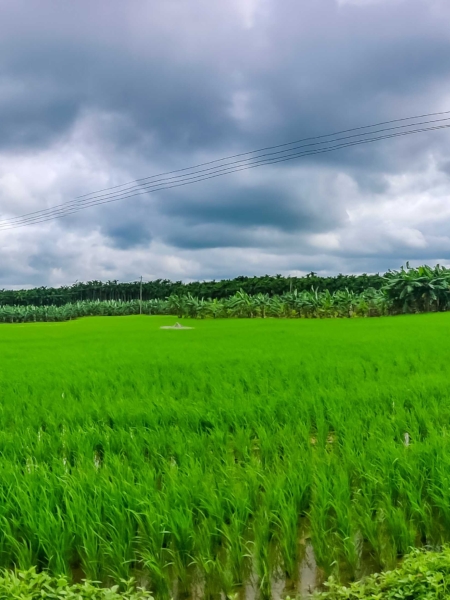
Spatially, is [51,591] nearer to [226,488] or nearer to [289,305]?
[226,488]

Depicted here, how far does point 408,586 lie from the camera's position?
85.5 inches

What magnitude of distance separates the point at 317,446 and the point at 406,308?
2779cm

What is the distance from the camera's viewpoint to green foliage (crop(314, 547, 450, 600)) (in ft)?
7.03

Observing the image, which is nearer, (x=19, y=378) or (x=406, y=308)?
(x=19, y=378)

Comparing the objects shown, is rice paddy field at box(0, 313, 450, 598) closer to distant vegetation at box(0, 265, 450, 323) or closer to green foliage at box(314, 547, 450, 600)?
green foliage at box(314, 547, 450, 600)

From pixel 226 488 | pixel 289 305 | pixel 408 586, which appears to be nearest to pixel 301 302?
pixel 289 305

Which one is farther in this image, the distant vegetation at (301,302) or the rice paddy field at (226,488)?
the distant vegetation at (301,302)

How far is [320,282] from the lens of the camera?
54.5 metres

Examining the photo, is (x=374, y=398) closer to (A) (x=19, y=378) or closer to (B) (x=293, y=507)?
(B) (x=293, y=507)

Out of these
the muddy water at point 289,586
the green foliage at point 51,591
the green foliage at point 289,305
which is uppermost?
the green foliage at point 289,305

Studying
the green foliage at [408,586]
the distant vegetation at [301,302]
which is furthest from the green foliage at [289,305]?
the green foliage at [408,586]

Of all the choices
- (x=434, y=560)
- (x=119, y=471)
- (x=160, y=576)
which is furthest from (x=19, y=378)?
(x=434, y=560)

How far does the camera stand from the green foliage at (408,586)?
2143mm

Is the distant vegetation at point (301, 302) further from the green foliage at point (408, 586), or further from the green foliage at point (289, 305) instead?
the green foliage at point (408, 586)
